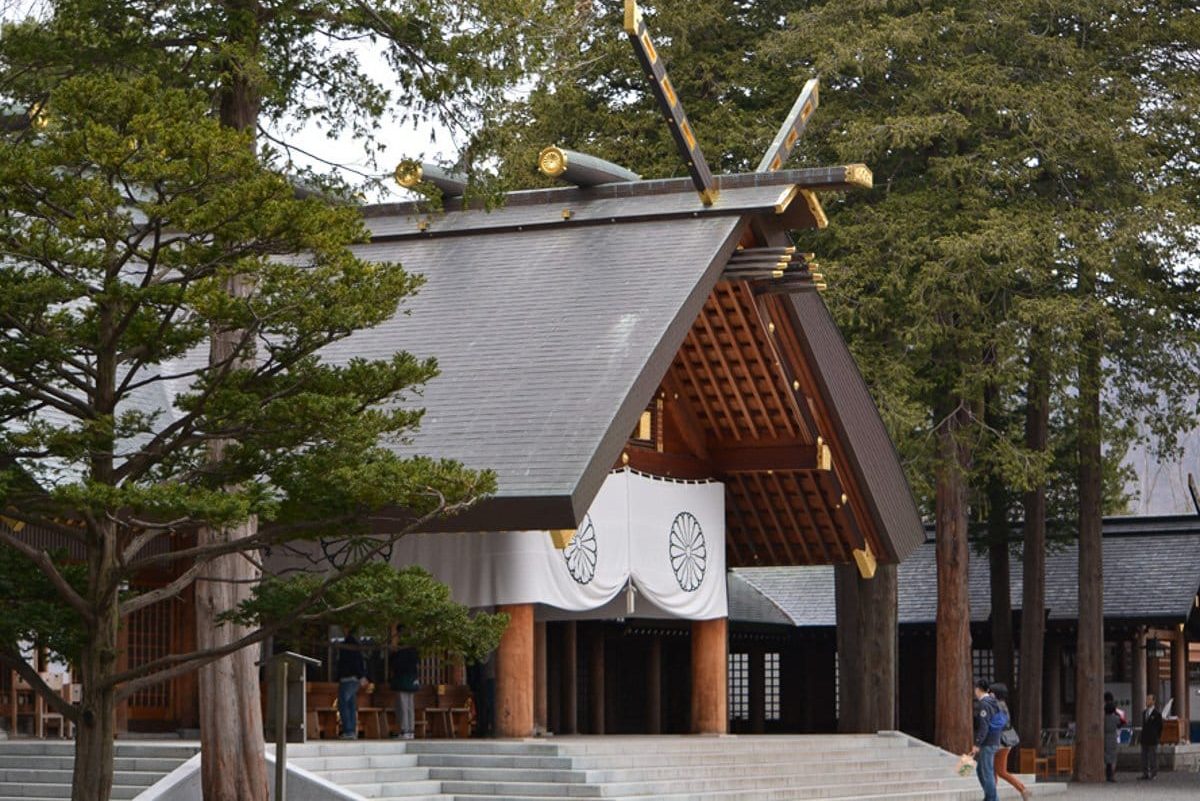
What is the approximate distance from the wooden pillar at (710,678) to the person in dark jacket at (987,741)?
3.83 metres

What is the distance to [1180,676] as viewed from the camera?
3459 cm

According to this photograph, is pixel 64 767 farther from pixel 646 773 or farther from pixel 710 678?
pixel 710 678

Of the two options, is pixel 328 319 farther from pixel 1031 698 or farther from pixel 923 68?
pixel 1031 698

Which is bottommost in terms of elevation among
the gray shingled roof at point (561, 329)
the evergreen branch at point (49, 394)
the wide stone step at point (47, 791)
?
the wide stone step at point (47, 791)

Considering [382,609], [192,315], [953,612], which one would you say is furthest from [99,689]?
[953,612]

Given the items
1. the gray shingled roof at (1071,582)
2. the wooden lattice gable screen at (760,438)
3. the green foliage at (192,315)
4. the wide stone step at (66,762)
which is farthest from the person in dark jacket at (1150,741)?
the green foliage at (192,315)

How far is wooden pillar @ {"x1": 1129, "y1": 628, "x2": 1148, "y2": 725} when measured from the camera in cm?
3341

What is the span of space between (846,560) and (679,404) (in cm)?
285

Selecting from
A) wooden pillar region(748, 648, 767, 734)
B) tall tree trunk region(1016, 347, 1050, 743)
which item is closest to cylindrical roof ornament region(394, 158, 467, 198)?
tall tree trunk region(1016, 347, 1050, 743)

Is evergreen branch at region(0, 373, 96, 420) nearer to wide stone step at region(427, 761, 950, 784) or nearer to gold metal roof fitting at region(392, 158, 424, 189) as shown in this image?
gold metal roof fitting at region(392, 158, 424, 189)

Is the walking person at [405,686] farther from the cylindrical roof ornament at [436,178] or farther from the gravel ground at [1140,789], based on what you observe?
the gravel ground at [1140,789]

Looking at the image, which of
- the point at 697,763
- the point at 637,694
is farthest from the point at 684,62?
the point at 697,763

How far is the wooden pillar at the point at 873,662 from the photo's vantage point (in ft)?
81.4

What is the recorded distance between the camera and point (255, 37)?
48.3 ft
